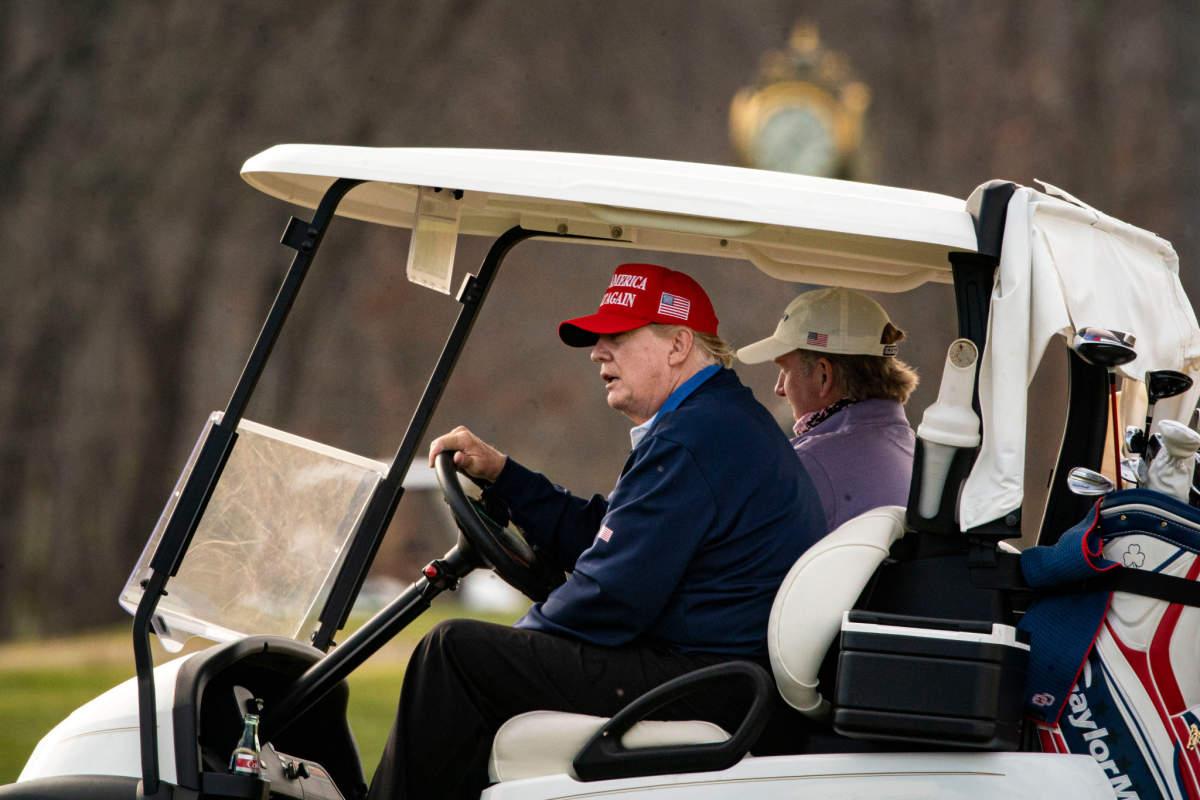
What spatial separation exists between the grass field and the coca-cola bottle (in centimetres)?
229

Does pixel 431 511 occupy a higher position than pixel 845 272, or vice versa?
pixel 845 272

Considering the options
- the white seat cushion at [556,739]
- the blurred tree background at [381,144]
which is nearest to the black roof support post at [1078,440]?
the white seat cushion at [556,739]

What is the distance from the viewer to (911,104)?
9.68 metres

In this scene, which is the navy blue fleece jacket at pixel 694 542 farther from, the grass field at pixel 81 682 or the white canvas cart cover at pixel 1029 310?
the grass field at pixel 81 682

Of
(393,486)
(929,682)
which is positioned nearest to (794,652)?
(929,682)

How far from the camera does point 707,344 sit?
2.43m

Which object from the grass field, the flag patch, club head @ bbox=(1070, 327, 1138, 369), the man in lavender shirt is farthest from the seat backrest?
the grass field

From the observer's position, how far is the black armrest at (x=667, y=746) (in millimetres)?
1900

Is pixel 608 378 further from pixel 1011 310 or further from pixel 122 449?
pixel 122 449

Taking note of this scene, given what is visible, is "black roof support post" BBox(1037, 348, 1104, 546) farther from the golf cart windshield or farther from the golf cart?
the golf cart windshield

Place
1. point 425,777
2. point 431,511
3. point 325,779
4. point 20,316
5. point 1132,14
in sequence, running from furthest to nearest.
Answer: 1. point 431,511
2. point 1132,14
3. point 20,316
4. point 325,779
5. point 425,777

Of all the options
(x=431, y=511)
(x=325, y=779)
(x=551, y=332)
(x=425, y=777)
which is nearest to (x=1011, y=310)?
(x=425, y=777)

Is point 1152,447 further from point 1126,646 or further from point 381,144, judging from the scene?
point 381,144

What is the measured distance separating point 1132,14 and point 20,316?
8836mm
